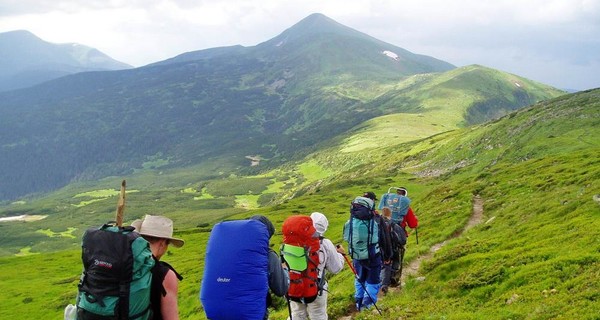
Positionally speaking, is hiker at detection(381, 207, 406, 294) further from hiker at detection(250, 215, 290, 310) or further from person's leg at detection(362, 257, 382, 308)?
hiker at detection(250, 215, 290, 310)

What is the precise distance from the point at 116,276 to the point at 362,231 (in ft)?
31.5

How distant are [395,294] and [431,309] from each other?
4.14 metres

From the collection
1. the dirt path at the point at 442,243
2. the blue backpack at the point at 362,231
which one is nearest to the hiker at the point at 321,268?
the blue backpack at the point at 362,231

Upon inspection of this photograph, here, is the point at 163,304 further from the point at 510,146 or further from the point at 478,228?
the point at 510,146

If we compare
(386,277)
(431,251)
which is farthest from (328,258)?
(431,251)

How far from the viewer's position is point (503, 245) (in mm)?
21906

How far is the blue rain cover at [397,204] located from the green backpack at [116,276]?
46.6 ft

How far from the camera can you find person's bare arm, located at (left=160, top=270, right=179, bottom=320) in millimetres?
8070

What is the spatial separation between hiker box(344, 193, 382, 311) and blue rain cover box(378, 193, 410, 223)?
178 inches

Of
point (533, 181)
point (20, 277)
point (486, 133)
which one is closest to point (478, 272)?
point (533, 181)

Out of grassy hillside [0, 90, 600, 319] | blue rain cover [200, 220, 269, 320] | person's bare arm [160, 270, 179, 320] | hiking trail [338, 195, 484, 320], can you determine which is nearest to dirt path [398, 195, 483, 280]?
hiking trail [338, 195, 484, 320]

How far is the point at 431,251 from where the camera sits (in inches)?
1086

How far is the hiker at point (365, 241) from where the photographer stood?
15358 millimetres

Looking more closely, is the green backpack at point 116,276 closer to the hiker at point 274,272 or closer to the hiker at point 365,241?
the hiker at point 274,272
